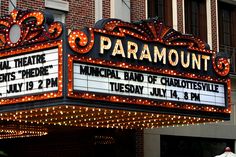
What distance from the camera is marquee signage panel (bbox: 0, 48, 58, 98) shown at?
48.9 feet

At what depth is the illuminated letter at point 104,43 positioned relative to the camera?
15531 millimetres

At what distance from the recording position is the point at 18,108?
1549 centimetres

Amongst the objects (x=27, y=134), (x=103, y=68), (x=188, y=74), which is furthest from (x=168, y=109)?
(x=27, y=134)

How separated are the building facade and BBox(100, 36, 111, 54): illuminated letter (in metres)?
4.98

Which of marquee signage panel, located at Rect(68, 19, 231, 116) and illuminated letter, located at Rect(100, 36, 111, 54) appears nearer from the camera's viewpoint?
marquee signage panel, located at Rect(68, 19, 231, 116)

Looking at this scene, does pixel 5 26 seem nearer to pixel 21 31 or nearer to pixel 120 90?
pixel 21 31

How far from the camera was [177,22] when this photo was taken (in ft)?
81.6

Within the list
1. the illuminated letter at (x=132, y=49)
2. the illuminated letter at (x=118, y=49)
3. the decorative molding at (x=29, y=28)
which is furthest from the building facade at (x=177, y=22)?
the illuminated letter at (x=118, y=49)

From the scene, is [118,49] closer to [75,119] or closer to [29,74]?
[29,74]

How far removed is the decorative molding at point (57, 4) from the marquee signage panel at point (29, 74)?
16.8 ft

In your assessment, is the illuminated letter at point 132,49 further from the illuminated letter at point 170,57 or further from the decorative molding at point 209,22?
the decorative molding at point 209,22

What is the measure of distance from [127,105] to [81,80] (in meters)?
1.67

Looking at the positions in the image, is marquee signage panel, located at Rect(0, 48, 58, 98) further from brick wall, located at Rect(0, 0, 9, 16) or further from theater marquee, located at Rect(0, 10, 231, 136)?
brick wall, located at Rect(0, 0, 9, 16)

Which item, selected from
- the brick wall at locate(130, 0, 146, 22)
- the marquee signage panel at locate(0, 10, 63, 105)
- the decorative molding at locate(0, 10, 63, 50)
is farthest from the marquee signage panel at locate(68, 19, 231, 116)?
the brick wall at locate(130, 0, 146, 22)
